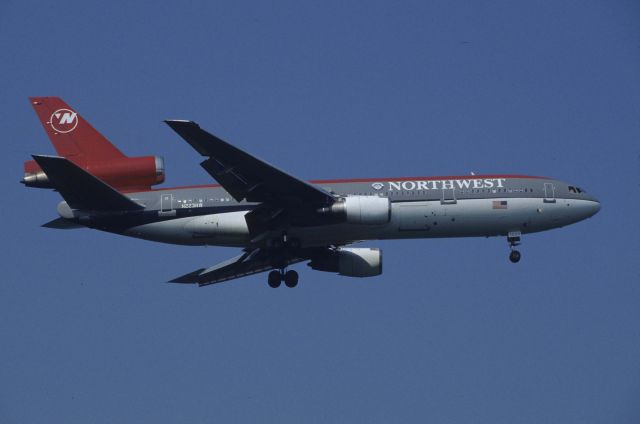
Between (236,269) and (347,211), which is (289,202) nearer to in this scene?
(347,211)

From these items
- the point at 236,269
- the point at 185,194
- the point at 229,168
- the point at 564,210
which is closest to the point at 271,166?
the point at 229,168

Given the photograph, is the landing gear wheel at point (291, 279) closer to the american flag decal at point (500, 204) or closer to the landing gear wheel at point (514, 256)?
the american flag decal at point (500, 204)

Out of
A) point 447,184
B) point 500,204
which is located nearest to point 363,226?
point 447,184

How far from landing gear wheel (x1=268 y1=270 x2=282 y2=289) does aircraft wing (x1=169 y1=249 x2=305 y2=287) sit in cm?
258

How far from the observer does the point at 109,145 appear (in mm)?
53562

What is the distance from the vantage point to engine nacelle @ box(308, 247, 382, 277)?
186ft

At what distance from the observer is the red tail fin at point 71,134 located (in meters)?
53.5

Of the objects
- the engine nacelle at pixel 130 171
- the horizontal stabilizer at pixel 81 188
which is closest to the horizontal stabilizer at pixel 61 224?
the horizontal stabilizer at pixel 81 188

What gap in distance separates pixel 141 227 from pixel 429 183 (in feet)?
44.3

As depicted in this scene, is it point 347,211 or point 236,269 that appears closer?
point 347,211

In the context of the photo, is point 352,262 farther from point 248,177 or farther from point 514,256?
point 248,177

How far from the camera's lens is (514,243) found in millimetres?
54469

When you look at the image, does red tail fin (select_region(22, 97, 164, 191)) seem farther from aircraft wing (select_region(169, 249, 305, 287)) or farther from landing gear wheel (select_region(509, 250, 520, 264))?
landing gear wheel (select_region(509, 250, 520, 264))

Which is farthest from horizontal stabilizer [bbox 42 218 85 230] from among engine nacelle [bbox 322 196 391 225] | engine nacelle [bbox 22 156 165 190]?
engine nacelle [bbox 322 196 391 225]
